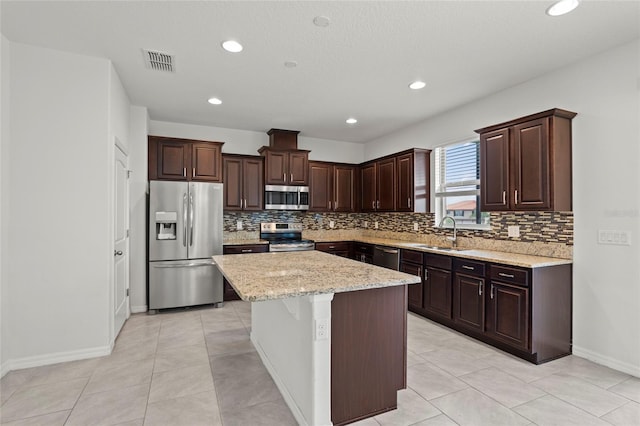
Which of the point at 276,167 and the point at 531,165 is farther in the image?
the point at 276,167

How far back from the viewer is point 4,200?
106 inches

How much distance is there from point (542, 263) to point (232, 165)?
4194 millimetres

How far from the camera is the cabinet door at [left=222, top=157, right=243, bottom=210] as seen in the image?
5129 mm

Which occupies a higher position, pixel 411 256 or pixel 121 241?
pixel 121 241

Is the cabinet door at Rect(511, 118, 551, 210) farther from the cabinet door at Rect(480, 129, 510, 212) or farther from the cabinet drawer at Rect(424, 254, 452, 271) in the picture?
the cabinet drawer at Rect(424, 254, 452, 271)

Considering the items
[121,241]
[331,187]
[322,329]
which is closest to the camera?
[322,329]

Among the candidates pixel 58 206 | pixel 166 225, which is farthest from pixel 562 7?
pixel 166 225

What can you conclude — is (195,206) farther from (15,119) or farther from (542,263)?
(542,263)

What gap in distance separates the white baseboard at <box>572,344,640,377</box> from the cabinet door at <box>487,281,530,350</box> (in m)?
0.60

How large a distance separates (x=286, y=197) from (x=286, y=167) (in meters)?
0.49

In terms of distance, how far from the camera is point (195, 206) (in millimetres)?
4484

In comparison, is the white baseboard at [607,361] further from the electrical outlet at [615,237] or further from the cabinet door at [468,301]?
the electrical outlet at [615,237]

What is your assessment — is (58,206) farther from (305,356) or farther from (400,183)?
(400,183)

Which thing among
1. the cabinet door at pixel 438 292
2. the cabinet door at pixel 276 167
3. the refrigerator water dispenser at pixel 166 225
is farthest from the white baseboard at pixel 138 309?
the cabinet door at pixel 438 292
